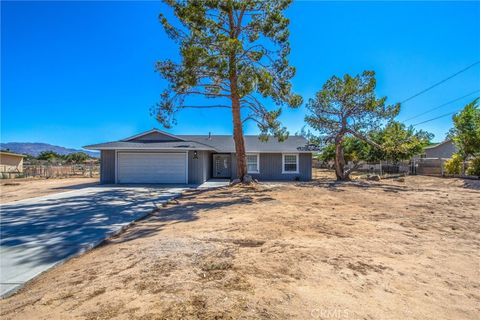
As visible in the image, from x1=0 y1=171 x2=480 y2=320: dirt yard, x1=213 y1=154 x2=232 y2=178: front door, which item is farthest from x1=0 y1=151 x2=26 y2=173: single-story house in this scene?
x1=0 y1=171 x2=480 y2=320: dirt yard

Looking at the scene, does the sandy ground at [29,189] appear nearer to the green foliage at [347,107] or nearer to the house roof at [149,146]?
the house roof at [149,146]

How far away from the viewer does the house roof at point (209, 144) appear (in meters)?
17.1

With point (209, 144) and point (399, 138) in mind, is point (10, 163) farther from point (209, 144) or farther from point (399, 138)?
point (399, 138)

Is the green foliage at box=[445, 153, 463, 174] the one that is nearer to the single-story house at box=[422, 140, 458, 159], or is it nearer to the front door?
the front door

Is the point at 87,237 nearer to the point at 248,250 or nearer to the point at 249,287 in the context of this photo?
the point at 248,250

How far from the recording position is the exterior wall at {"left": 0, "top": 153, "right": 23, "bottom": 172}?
96.1 feet

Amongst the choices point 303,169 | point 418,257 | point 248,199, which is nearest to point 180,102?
point 248,199

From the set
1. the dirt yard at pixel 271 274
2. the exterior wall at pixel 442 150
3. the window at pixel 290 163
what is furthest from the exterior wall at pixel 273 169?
the exterior wall at pixel 442 150

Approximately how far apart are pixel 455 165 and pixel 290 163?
39.2 ft

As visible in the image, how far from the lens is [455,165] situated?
805 inches

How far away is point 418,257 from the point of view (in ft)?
14.3

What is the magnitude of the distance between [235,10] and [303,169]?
11.7 meters

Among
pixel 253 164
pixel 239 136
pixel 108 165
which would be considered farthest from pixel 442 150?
pixel 108 165

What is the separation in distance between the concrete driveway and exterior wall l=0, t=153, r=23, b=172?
25454 mm
